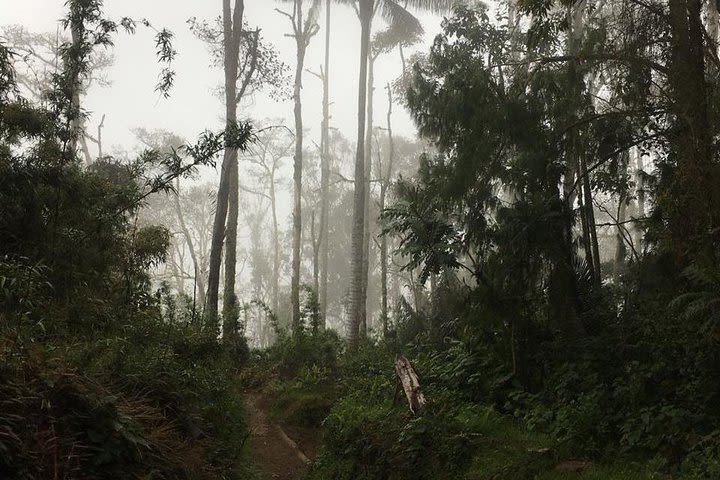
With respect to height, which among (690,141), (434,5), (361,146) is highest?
(434,5)

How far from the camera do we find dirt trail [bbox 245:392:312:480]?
8312mm

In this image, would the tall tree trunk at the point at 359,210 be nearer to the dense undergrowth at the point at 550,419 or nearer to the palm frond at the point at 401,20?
the palm frond at the point at 401,20

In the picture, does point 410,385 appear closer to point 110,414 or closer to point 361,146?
point 110,414

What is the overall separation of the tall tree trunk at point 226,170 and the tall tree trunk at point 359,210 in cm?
387

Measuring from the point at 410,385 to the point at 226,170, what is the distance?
345 inches

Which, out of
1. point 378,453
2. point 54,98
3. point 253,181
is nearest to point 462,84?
point 378,453

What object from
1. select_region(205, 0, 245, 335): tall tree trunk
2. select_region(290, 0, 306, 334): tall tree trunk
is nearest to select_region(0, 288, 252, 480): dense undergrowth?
select_region(205, 0, 245, 335): tall tree trunk

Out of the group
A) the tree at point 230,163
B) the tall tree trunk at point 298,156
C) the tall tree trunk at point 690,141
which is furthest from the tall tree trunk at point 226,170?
the tall tree trunk at point 690,141

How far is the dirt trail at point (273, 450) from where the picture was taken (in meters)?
8.31

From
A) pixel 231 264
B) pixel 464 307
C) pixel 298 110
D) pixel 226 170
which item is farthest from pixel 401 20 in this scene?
pixel 464 307

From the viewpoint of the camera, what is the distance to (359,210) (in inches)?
696

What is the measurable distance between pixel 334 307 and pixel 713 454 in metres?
39.1

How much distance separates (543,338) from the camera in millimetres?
8180

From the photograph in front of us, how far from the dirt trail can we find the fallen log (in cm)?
197
